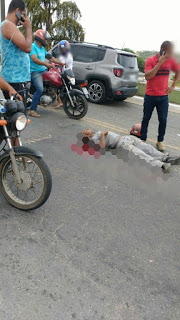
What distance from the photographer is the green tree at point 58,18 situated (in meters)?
22.0

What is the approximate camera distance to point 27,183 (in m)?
2.95

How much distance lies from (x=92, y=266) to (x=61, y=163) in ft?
7.15

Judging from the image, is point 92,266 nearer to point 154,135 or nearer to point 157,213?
point 157,213

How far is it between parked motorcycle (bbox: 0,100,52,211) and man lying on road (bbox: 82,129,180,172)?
70.6 inches

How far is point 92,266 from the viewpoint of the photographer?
2373mm

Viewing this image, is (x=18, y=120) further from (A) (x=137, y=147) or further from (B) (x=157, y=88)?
(B) (x=157, y=88)

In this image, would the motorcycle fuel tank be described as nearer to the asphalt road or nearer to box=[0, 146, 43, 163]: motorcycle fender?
the asphalt road

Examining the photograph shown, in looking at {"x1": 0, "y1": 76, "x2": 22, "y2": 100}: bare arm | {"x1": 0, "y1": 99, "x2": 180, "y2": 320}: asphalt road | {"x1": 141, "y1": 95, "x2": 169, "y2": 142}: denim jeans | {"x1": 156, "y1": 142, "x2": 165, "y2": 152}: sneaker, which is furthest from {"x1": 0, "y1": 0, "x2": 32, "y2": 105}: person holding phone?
{"x1": 156, "y1": 142, "x2": 165, "y2": 152}: sneaker

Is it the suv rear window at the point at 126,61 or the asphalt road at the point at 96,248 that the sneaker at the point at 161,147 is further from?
the suv rear window at the point at 126,61

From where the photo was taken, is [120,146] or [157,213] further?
[120,146]

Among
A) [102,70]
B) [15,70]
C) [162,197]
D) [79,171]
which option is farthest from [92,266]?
[102,70]

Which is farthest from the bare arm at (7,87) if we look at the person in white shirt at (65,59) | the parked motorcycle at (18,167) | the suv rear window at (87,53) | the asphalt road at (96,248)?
the suv rear window at (87,53)

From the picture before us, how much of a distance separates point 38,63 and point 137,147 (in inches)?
120

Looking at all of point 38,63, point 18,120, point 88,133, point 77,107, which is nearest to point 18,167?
point 18,120
